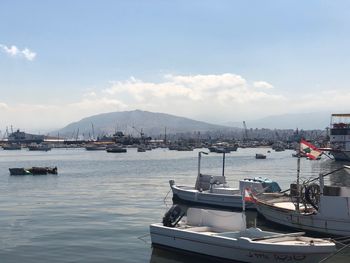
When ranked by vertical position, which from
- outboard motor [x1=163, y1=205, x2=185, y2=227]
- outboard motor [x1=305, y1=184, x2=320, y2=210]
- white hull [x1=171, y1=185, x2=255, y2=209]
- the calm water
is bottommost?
the calm water

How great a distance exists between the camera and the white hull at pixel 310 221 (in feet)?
89.8

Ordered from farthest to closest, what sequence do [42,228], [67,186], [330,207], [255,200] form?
[67,186]
[255,200]
[42,228]
[330,207]

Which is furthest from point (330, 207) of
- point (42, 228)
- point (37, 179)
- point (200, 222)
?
point (37, 179)

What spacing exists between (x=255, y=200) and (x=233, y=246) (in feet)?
46.4

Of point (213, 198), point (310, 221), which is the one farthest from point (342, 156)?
point (310, 221)

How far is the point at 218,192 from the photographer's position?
43.3 meters

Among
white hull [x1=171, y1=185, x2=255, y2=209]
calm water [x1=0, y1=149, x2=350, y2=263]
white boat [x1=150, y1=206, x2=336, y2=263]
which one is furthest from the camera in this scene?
white hull [x1=171, y1=185, x2=255, y2=209]

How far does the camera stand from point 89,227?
3312 centimetres

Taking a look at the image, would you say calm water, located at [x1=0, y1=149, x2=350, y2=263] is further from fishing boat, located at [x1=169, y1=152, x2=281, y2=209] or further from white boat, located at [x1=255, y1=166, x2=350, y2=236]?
white boat, located at [x1=255, y1=166, x2=350, y2=236]

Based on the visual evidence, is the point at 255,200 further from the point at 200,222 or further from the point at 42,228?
the point at 42,228

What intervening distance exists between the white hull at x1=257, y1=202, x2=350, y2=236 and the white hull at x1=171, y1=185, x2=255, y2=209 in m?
7.52

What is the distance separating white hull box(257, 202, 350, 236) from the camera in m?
27.4

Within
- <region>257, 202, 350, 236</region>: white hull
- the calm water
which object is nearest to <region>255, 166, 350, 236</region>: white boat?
<region>257, 202, 350, 236</region>: white hull

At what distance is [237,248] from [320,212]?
863 centimetres
